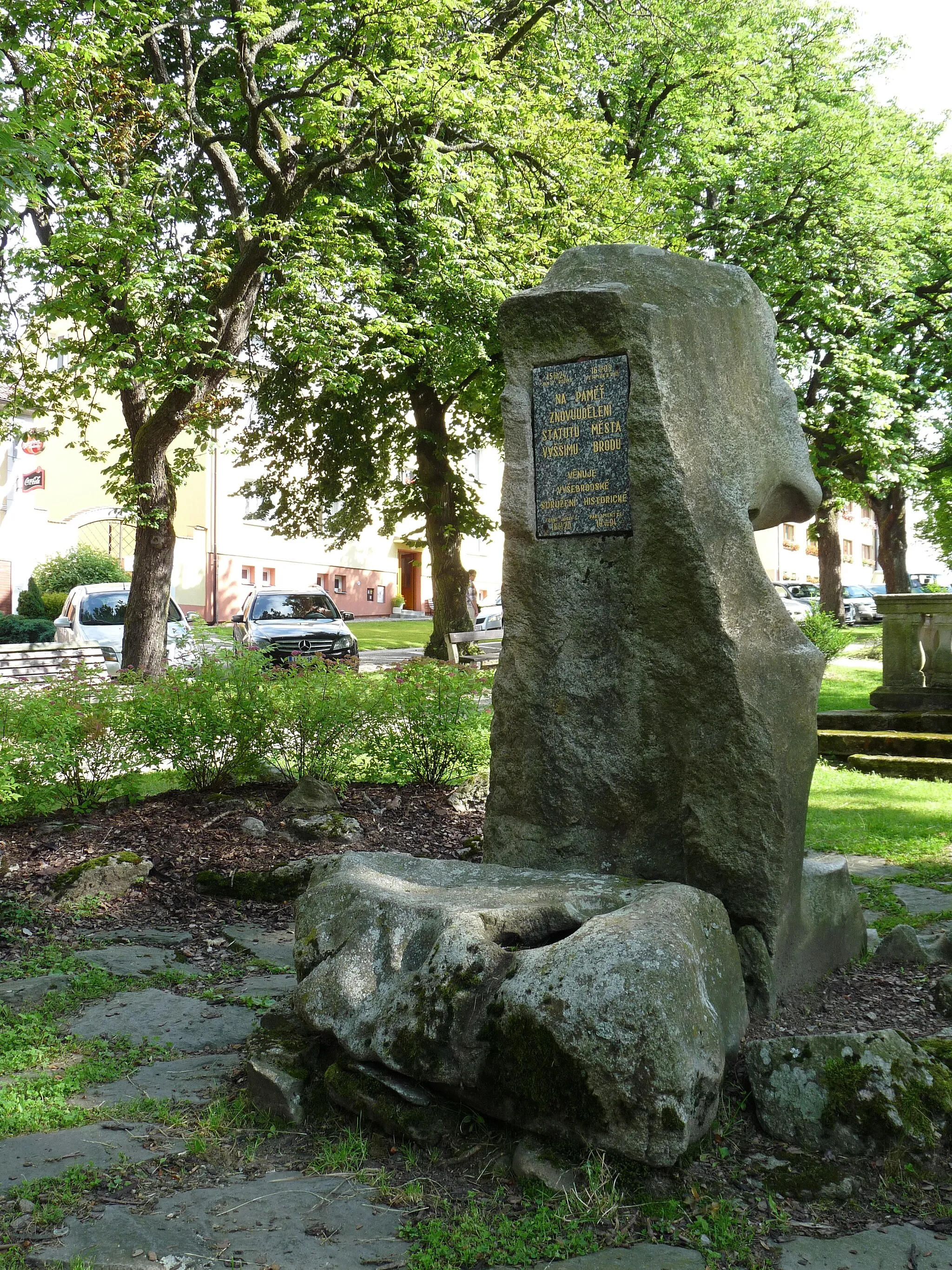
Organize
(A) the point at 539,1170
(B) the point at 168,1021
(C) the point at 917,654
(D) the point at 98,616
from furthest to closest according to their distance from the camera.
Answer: (D) the point at 98,616 → (C) the point at 917,654 → (B) the point at 168,1021 → (A) the point at 539,1170

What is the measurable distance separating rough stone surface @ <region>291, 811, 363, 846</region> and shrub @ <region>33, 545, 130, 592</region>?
25.6 metres

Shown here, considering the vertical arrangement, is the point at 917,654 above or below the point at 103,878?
above

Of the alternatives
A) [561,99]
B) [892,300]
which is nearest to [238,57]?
[561,99]

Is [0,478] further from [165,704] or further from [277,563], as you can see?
[165,704]

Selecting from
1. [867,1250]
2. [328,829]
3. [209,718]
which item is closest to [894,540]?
[209,718]

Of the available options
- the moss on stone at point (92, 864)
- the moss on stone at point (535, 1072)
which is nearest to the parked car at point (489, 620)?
the moss on stone at point (92, 864)

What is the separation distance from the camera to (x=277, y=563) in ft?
137

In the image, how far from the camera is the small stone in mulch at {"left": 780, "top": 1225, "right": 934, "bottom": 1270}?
2896 millimetres

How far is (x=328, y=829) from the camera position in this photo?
779 cm

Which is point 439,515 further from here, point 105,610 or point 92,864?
point 92,864

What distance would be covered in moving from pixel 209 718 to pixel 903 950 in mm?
5419

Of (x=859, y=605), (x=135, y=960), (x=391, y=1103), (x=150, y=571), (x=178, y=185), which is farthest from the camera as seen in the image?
(x=859, y=605)

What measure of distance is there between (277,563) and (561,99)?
2652 cm

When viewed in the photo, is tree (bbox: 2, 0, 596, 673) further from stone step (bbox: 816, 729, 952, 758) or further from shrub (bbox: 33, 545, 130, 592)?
shrub (bbox: 33, 545, 130, 592)
